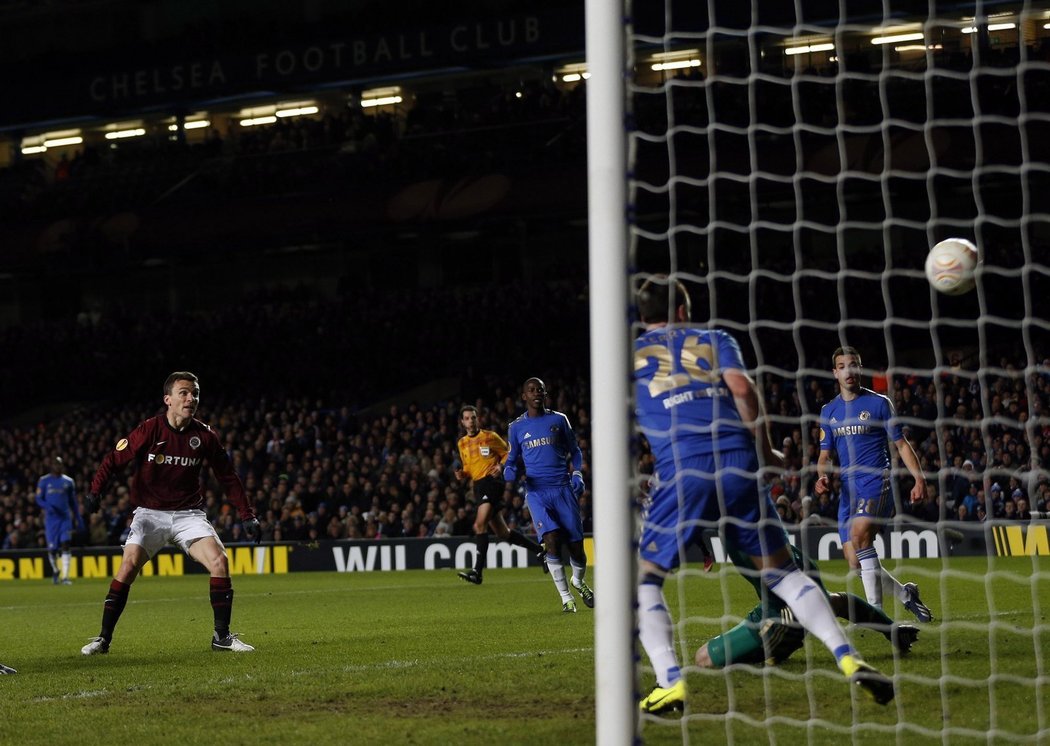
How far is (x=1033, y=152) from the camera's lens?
1053 inches

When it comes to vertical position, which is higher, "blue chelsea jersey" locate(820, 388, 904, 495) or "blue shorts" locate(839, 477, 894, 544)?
"blue chelsea jersey" locate(820, 388, 904, 495)

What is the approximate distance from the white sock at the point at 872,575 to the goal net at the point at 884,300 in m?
0.40

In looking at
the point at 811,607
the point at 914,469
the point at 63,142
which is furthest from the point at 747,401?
the point at 63,142

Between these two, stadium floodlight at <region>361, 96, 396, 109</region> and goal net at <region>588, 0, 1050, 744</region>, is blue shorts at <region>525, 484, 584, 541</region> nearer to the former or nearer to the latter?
goal net at <region>588, 0, 1050, 744</region>

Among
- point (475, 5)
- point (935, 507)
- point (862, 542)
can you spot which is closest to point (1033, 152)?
point (935, 507)

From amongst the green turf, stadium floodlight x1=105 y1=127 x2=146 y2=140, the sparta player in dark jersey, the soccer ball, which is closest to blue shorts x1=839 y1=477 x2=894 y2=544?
the green turf

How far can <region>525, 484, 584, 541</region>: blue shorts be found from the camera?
13.5 meters

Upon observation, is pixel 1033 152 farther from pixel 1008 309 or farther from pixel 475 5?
pixel 475 5

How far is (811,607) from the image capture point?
619 cm

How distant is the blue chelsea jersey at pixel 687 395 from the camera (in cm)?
635

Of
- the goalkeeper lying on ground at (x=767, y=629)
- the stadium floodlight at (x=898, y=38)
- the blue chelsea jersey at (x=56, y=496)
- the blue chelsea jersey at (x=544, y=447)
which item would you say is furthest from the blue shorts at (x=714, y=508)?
the stadium floodlight at (x=898, y=38)

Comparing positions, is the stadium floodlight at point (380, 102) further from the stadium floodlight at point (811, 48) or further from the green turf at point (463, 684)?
the green turf at point (463, 684)

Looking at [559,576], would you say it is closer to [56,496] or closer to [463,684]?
[463,684]

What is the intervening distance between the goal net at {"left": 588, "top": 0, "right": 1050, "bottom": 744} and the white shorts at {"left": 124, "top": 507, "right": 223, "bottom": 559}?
3.50 metres
